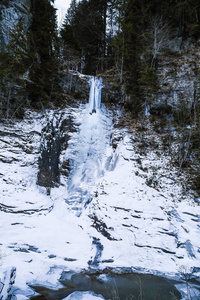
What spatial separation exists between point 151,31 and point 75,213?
64.1 feet

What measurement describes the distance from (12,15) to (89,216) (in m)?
19.7

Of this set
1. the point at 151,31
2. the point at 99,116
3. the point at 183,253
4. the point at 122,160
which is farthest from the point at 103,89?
the point at 183,253

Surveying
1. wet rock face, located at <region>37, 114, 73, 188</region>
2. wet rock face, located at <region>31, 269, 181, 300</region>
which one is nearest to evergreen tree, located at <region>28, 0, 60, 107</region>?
wet rock face, located at <region>37, 114, 73, 188</region>

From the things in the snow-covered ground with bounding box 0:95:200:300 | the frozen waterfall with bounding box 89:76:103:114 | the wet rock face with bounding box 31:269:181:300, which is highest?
the frozen waterfall with bounding box 89:76:103:114

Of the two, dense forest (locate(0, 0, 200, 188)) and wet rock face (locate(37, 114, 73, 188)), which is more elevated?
dense forest (locate(0, 0, 200, 188))

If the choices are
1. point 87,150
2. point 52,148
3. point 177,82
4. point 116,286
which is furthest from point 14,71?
point 116,286

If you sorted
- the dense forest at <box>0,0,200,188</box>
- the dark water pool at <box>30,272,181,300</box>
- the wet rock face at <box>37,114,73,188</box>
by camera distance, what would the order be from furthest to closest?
the dense forest at <box>0,0,200,188</box>
the wet rock face at <box>37,114,73,188</box>
the dark water pool at <box>30,272,181,300</box>

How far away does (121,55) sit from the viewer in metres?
18.0

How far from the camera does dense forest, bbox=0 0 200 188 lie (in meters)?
13.5

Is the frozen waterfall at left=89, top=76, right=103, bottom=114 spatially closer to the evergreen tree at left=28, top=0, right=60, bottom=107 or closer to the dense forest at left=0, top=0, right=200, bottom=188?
the dense forest at left=0, top=0, right=200, bottom=188

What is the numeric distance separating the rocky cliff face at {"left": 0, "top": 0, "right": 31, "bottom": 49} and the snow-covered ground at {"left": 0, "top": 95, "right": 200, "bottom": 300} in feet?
29.0

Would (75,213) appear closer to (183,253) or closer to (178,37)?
(183,253)

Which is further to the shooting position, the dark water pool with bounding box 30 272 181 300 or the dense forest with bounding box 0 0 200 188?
the dense forest with bounding box 0 0 200 188

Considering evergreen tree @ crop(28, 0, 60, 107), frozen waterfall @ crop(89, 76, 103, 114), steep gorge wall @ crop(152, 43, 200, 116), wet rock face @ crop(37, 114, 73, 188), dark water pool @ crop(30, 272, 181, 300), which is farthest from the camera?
frozen waterfall @ crop(89, 76, 103, 114)
